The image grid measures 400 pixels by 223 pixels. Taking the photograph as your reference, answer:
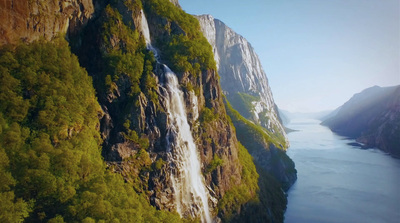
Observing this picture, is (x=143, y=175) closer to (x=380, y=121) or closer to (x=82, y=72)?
(x=82, y=72)

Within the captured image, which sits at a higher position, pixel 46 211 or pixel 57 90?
pixel 57 90

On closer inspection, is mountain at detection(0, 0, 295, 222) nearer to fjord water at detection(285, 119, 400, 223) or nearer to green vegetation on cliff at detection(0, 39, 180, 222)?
green vegetation on cliff at detection(0, 39, 180, 222)

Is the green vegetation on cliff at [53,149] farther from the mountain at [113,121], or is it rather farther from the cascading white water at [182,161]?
the cascading white water at [182,161]

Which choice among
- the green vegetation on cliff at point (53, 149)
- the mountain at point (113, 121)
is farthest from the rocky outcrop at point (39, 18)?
the green vegetation on cliff at point (53, 149)

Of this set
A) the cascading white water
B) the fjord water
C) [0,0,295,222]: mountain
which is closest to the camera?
[0,0,295,222]: mountain

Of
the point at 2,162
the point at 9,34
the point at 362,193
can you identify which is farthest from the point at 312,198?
the point at 9,34

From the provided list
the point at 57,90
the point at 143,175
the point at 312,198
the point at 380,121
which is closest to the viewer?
the point at 57,90

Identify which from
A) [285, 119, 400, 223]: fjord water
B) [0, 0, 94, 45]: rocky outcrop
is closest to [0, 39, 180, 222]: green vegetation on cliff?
[0, 0, 94, 45]: rocky outcrop
